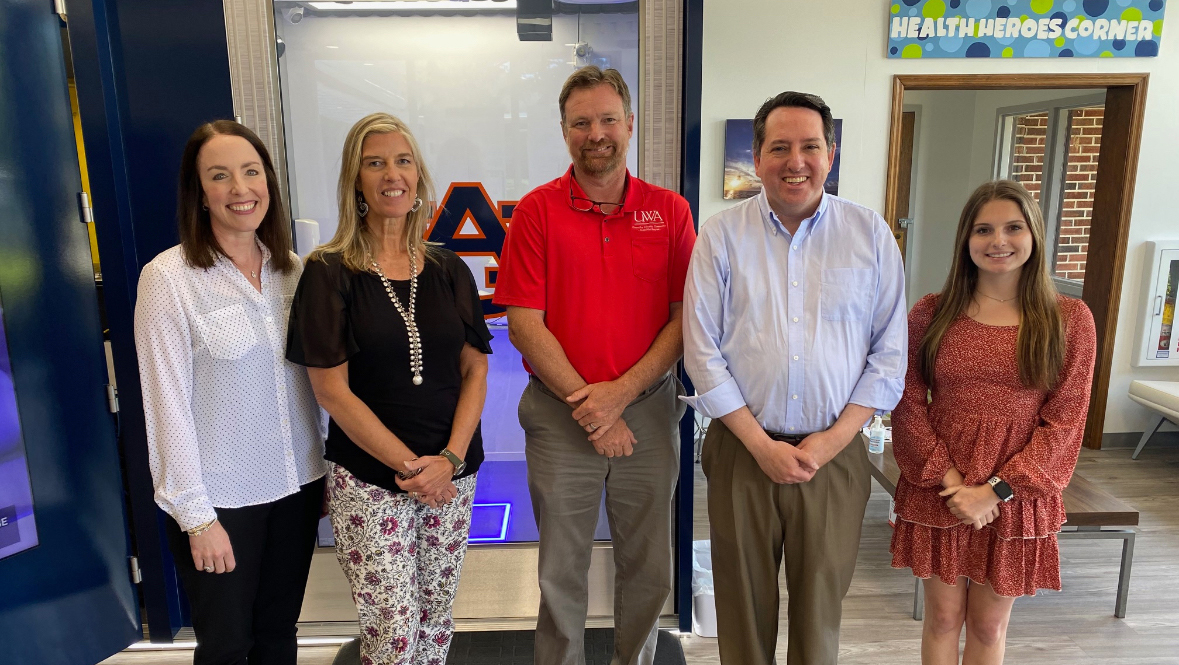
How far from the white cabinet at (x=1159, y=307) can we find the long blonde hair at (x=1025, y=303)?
3753 millimetres

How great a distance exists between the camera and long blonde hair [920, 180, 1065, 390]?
169cm

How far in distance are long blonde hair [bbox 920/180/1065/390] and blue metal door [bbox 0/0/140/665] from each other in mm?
2574

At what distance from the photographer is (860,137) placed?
4.32 m

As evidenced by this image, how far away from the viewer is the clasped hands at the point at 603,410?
184 cm

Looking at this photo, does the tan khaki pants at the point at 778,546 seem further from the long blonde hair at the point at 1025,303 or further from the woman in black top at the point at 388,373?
the woman in black top at the point at 388,373

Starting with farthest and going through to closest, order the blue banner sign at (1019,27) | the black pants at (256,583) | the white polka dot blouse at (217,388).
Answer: the blue banner sign at (1019,27), the black pants at (256,583), the white polka dot blouse at (217,388)

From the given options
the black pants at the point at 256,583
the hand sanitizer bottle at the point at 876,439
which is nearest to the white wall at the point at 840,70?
the hand sanitizer bottle at the point at 876,439

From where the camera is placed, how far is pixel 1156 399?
174 inches

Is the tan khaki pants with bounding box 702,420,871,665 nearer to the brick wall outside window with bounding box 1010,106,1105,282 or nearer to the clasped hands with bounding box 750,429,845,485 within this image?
the clasped hands with bounding box 750,429,845,485

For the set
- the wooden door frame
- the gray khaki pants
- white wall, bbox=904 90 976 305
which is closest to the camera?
the gray khaki pants

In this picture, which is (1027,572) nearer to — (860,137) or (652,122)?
(652,122)

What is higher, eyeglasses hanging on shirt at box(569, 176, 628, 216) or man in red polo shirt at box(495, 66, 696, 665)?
eyeglasses hanging on shirt at box(569, 176, 628, 216)

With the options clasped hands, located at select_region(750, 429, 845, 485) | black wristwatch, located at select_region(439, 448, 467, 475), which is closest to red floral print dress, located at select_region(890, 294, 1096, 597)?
clasped hands, located at select_region(750, 429, 845, 485)

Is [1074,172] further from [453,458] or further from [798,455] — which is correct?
[453,458]
